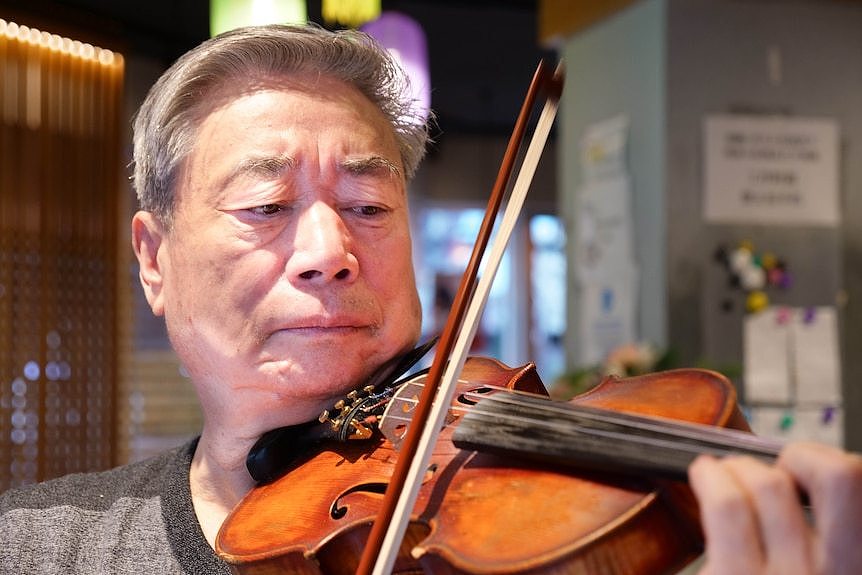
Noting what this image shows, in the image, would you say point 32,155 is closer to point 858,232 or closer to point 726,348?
point 726,348

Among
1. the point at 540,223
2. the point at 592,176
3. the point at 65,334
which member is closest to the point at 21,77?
the point at 65,334

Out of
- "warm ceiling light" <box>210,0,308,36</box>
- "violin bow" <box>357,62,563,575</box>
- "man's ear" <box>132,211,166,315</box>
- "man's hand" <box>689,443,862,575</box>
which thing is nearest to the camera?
"man's hand" <box>689,443,862,575</box>

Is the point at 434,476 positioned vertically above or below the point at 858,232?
below

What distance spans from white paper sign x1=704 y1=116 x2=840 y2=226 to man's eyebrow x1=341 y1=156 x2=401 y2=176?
2388 millimetres

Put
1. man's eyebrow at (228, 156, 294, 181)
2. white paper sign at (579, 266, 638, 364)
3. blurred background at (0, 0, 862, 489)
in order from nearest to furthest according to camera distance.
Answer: man's eyebrow at (228, 156, 294, 181)
blurred background at (0, 0, 862, 489)
white paper sign at (579, 266, 638, 364)

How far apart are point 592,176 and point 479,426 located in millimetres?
2997

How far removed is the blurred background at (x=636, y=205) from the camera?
3305 millimetres

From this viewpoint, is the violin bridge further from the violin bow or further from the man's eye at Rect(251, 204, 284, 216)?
the man's eye at Rect(251, 204, 284, 216)

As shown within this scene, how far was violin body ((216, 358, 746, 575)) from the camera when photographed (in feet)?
2.24

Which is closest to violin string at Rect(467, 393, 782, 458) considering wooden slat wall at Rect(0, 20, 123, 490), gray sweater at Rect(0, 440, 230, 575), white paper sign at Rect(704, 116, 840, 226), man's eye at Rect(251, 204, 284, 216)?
man's eye at Rect(251, 204, 284, 216)

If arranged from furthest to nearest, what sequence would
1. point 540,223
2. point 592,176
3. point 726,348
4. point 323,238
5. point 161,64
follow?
point 540,223 → point 161,64 → point 592,176 → point 726,348 → point 323,238

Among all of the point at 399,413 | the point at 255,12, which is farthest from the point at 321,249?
the point at 255,12

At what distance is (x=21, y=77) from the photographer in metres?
3.73

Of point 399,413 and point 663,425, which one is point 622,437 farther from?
point 399,413
